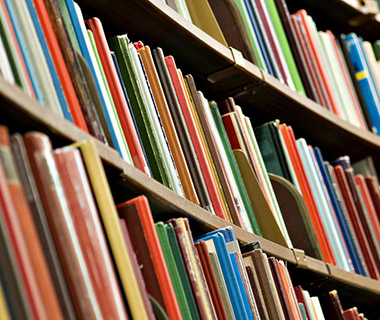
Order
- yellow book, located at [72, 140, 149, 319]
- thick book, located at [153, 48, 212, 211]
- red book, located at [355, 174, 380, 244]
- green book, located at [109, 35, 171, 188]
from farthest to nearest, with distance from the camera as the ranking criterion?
red book, located at [355, 174, 380, 244] → thick book, located at [153, 48, 212, 211] → green book, located at [109, 35, 171, 188] → yellow book, located at [72, 140, 149, 319]

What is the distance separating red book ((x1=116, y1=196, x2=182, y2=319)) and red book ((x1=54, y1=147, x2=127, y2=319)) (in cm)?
17

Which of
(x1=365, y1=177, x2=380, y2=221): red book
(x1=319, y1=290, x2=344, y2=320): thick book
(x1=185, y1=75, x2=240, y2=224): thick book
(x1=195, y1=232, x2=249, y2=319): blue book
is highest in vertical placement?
(x1=185, y1=75, x2=240, y2=224): thick book

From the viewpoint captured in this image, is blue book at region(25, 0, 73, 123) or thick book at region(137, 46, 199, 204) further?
thick book at region(137, 46, 199, 204)

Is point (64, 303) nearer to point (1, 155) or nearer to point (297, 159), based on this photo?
point (1, 155)

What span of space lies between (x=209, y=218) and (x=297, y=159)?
2.17ft

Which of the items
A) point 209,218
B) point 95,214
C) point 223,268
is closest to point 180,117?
point 209,218

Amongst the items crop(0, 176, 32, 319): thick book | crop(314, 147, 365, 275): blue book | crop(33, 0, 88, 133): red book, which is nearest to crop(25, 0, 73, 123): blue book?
crop(33, 0, 88, 133): red book

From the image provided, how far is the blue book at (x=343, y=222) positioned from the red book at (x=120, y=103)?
86cm

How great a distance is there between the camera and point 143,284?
122 centimetres

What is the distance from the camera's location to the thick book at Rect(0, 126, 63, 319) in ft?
3.14

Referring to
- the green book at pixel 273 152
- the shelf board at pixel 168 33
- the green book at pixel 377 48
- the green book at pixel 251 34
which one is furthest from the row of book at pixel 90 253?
the green book at pixel 377 48

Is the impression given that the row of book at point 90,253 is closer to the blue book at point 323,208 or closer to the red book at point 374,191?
the blue book at point 323,208

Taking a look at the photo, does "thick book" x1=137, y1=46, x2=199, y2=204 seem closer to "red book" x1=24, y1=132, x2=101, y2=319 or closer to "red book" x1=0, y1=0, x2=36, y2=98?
"red book" x1=0, y1=0, x2=36, y2=98

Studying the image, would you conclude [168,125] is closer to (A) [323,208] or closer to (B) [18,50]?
(B) [18,50]
